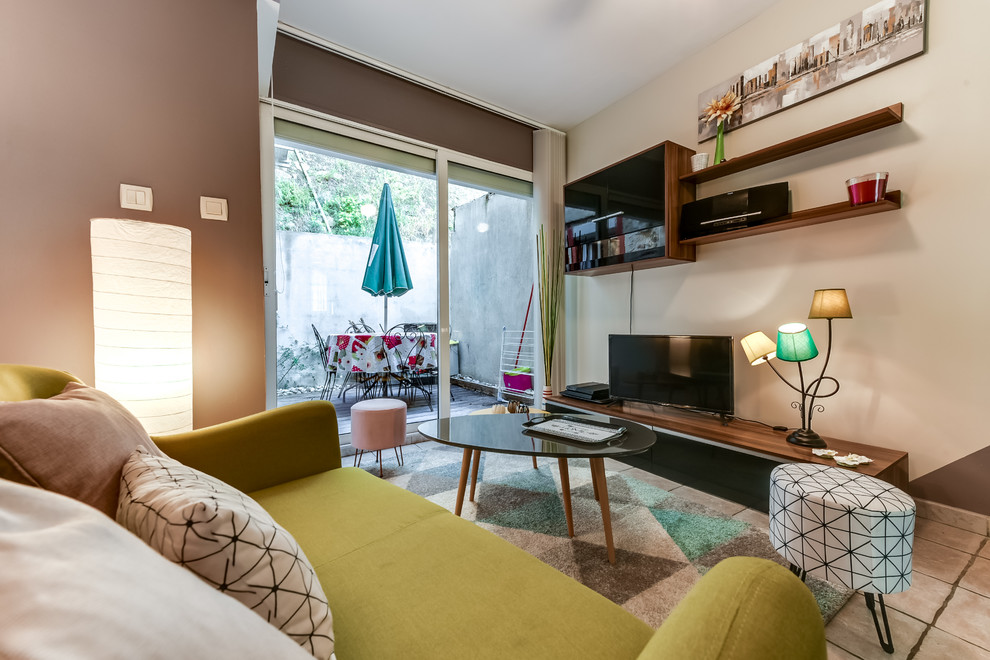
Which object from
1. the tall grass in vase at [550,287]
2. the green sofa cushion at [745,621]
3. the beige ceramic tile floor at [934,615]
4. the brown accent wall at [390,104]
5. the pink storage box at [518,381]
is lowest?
the beige ceramic tile floor at [934,615]

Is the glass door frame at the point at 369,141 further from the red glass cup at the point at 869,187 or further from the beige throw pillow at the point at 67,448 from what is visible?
the red glass cup at the point at 869,187

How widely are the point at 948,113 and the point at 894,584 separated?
2.15 m

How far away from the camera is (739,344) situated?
109 inches

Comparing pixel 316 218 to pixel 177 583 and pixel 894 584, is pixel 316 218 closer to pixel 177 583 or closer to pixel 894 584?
pixel 177 583

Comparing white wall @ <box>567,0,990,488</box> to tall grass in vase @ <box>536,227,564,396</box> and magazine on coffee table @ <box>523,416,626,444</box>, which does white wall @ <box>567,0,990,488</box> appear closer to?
tall grass in vase @ <box>536,227,564,396</box>

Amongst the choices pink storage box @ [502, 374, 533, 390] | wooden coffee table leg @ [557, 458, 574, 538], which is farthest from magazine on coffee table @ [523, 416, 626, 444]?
pink storage box @ [502, 374, 533, 390]

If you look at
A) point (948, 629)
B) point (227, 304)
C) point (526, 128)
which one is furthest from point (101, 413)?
point (526, 128)

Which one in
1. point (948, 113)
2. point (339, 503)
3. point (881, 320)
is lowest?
point (339, 503)

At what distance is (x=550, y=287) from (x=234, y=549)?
3436 mm

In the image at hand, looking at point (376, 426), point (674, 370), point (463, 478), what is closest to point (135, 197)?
point (376, 426)

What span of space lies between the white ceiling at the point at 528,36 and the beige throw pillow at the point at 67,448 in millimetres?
2738

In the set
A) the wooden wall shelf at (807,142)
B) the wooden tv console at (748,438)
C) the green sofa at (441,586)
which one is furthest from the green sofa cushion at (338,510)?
the wooden wall shelf at (807,142)

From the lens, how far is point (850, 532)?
Answer: 1.21 metres

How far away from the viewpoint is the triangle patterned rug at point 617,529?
1.54 metres
